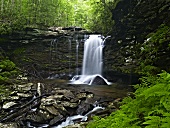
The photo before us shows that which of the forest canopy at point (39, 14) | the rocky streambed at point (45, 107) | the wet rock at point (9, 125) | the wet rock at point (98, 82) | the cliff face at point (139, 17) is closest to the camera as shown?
the wet rock at point (9, 125)

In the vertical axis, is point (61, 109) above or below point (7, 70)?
below

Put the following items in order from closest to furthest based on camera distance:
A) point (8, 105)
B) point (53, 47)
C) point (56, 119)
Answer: point (56, 119) → point (8, 105) → point (53, 47)

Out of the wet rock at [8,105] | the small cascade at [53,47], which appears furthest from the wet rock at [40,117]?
the small cascade at [53,47]

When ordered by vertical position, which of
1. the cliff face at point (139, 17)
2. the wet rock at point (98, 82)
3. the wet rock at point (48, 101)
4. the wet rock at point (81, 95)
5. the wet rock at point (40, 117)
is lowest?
the wet rock at point (40, 117)

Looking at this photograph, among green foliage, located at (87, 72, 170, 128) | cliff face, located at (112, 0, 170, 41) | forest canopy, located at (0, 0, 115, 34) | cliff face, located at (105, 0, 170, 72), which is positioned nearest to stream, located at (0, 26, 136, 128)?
cliff face, located at (105, 0, 170, 72)

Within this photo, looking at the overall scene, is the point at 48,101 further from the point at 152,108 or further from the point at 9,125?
the point at 152,108

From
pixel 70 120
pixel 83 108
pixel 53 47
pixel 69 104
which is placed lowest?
pixel 70 120

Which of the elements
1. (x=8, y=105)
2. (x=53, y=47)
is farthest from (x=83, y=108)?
(x=53, y=47)

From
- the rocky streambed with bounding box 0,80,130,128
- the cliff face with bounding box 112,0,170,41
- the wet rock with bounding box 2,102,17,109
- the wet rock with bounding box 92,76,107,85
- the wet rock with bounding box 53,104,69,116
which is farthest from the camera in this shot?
the wet rock with bounding box 92,76,107,85

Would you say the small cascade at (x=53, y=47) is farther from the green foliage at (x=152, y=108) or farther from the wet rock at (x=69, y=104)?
the green foliage at (x=152, y=108)

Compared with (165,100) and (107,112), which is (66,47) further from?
(165,100)

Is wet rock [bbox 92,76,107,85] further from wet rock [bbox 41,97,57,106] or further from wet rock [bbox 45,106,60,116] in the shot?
wet rock [bbox 45,106,60,116]

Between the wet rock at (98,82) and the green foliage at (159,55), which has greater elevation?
the green foliage at (159,55)

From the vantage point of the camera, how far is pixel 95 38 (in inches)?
806
